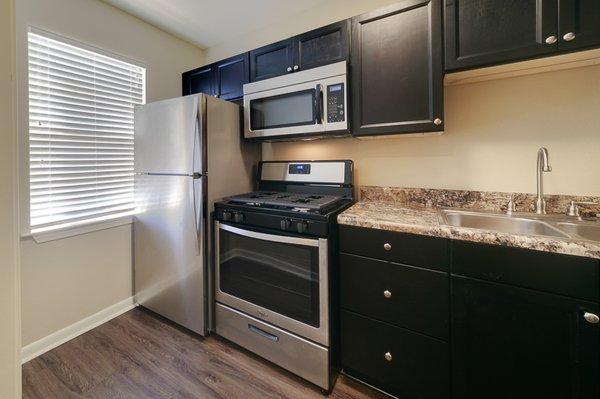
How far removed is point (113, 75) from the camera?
2.08 metres

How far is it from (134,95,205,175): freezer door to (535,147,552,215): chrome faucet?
1.96 m

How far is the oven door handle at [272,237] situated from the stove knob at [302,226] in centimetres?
5

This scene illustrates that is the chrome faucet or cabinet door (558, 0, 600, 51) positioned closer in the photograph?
cabinet door (558, 0, 600, 51)

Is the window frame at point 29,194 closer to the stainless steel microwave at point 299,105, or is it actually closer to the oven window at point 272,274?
the oven window at point 272,274

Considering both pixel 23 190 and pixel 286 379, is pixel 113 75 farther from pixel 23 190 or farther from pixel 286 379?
pixel 286 379

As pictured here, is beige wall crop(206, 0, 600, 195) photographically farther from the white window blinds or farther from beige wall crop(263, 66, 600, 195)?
the white window blinds

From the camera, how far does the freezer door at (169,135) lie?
176 centimetres

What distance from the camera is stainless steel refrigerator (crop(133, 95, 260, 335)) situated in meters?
1.79

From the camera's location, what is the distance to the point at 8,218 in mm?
846

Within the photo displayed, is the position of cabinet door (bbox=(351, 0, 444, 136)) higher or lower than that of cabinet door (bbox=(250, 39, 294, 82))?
lower

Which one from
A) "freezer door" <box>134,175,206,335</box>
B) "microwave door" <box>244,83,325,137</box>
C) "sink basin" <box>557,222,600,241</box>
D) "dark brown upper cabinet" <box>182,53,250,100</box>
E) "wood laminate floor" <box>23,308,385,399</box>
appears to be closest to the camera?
"sink basin" <box>557,222,600,241</box>

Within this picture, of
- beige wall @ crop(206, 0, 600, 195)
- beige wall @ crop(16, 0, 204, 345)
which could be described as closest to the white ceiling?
beige wall @ crop(16, 0, 204, 345)

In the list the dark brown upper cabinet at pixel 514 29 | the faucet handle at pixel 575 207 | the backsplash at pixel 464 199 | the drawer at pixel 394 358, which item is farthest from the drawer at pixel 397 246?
the dark brown upper cabinet at pixel 514 29

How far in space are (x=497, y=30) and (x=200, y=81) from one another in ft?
7.33
